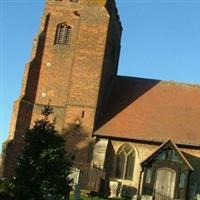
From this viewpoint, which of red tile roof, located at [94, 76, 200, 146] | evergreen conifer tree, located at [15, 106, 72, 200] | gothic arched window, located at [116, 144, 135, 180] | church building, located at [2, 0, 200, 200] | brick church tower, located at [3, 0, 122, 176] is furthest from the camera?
brick church tower, located at [3, 0, 122, 176]

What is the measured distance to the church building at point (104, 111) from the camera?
34.2 metres

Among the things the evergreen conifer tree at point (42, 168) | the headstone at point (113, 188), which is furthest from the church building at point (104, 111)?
the evergreen conifer tree at point (42, 168)

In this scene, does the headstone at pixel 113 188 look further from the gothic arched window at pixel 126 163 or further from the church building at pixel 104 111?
the gothic arched window at pixel 126 163

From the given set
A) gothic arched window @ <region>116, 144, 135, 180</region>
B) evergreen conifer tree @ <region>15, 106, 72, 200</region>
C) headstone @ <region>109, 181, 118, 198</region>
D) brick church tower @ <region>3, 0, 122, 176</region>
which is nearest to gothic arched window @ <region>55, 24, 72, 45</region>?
brick church tower @ <region>3, 0, 122, 176</region>

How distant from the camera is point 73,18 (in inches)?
1567

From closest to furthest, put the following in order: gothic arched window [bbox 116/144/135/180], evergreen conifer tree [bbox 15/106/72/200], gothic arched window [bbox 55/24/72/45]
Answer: evergreen conifer tree [bbox 15/106/72/200] → gothic arched window [bbox 116/144/135/180] → gothic arched window [bbox 55/24/72/45]

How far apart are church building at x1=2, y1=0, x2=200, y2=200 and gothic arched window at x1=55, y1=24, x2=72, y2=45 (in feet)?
0.24

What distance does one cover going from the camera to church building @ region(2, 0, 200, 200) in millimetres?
34219

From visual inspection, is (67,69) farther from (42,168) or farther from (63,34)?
(42,168)

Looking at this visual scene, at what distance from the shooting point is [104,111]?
38.6 metres

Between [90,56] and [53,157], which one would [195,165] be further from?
[53,157]

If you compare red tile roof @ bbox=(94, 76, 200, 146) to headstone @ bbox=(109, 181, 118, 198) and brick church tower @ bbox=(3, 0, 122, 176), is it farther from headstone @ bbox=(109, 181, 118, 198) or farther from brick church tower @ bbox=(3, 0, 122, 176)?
headstone @ bbox=(109, 181, 118, 198)

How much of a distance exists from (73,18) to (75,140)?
9.28 meters

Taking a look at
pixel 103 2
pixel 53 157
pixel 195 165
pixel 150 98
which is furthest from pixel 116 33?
pixel 53 157
